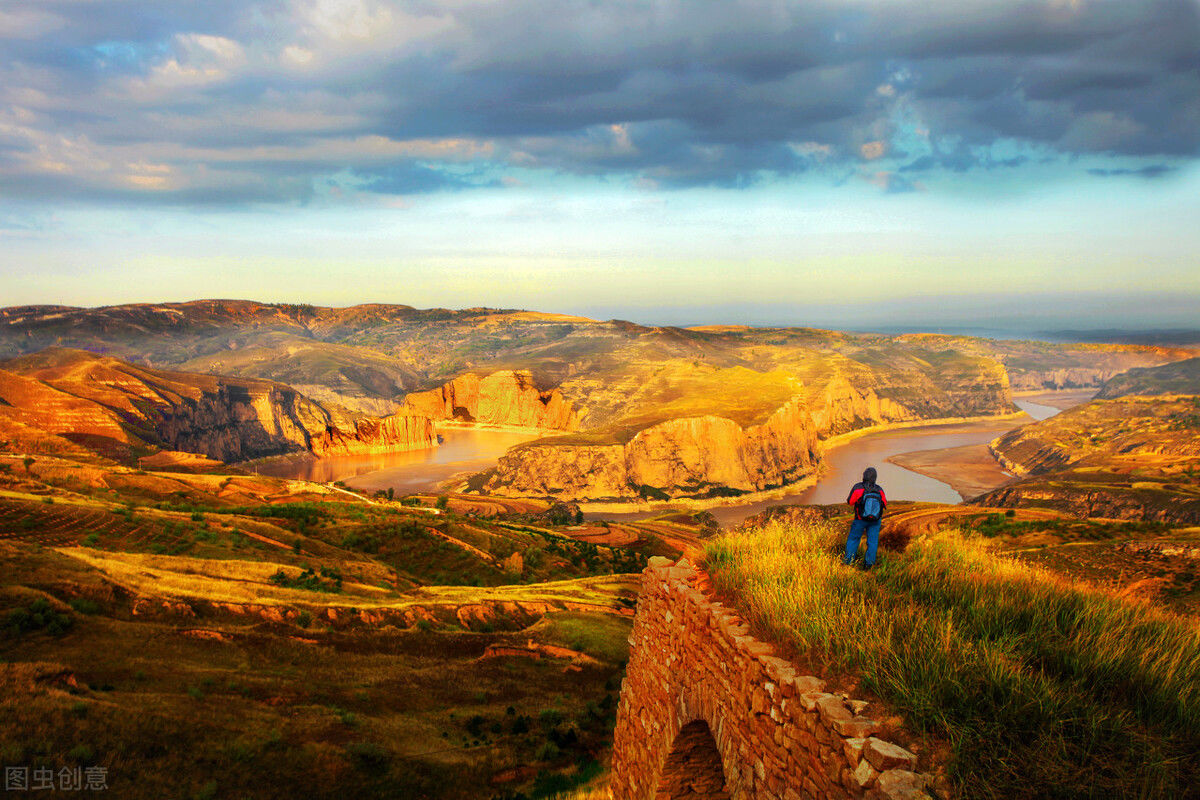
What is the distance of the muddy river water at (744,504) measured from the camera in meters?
102

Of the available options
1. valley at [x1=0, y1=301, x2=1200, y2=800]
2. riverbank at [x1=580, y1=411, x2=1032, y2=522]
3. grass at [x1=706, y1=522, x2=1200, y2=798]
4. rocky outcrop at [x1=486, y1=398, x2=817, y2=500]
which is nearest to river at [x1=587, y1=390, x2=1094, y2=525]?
riverbank at [x1=580, y1=411, x2=1032, y2=522]

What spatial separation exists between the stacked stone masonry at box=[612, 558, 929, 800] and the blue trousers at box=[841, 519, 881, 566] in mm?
1844

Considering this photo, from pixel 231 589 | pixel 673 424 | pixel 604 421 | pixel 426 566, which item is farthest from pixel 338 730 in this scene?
pixel 604 421

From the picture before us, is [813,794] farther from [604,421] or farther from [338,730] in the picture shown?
[604,421]

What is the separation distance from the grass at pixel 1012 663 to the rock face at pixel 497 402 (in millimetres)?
164234

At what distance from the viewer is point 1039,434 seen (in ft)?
374

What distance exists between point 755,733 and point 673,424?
356ft

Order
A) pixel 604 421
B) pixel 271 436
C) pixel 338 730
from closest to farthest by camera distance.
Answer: pixel 338 730 → pixel 271 436 → pixel 604 421

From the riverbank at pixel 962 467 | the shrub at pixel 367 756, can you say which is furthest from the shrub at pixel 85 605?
the riverbank at pixel 962 467

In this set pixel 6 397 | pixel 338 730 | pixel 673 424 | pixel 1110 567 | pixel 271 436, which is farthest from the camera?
pixel 271 436

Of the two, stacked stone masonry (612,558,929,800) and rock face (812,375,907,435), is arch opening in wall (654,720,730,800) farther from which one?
rock face (812,375,907,435)

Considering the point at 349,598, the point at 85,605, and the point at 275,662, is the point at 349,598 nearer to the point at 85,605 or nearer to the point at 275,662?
the point at 275,662

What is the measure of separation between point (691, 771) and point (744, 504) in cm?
9838

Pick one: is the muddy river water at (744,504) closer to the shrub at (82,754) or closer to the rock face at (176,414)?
the rock face at (176,414)
